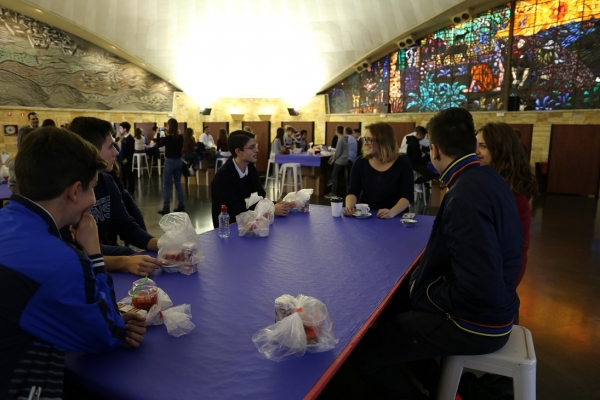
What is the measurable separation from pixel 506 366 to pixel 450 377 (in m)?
0.23

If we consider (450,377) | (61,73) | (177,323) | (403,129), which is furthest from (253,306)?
(61,73)

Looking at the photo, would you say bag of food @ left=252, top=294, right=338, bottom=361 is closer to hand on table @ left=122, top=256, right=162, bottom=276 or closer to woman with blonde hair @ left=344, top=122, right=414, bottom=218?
hand on table @ left=122, top=256, right=162, bottom=276

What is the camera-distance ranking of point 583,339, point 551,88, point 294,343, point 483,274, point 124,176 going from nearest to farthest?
1. point 294,343
2. point 483,274
3. point 583,339
4. point 124,176
5. point 551,88

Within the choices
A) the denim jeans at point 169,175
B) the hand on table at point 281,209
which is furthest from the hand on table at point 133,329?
the denim jeans at point 169,175

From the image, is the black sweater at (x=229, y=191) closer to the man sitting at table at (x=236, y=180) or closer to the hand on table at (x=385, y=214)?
the man sitting at table at (x=236, y=180)

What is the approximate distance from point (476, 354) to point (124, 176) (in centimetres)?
930

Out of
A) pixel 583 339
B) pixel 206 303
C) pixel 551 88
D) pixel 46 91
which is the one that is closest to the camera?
pixel 206 303

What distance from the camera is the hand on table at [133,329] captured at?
4.15ft

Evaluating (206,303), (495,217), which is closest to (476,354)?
(495,217)

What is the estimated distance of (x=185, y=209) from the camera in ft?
24.7

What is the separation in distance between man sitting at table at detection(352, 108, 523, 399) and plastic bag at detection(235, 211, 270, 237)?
101 centimetres

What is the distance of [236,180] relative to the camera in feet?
10.8

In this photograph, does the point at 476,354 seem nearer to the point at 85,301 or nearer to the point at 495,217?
the point at 495,217

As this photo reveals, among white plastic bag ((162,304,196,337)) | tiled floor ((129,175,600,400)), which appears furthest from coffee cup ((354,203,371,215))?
white plastic bag ((162,304,196,337))
